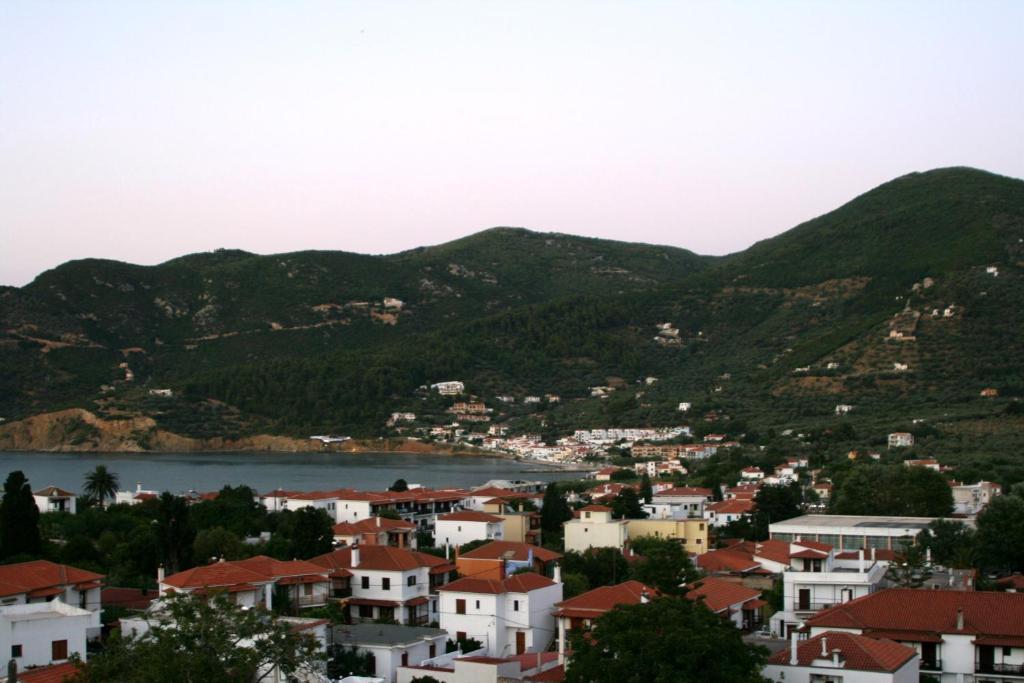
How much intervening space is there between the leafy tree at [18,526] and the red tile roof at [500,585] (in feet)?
34.2

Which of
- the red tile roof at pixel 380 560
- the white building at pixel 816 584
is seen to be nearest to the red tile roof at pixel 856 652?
the white building at pixel 816 584

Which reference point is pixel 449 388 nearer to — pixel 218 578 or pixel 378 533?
pixel 378 533

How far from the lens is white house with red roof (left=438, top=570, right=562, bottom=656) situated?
23.3 m

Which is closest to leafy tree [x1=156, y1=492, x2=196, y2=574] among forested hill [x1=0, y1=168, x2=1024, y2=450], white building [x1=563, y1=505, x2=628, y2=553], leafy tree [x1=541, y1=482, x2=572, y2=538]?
white building [x1=563, y1=505, x2=628, y2=553]

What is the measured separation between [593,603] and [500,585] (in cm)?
207

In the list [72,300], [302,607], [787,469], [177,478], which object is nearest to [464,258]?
[72,300]

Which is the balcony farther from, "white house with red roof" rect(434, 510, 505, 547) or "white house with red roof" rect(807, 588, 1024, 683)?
"white house with red roof" rect(434, 510, 505, 547)

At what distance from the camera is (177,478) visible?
81.1m

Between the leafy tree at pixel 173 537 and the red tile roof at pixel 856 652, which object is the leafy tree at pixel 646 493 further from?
the red tile roof at pixel 856 652

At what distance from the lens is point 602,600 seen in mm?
22203

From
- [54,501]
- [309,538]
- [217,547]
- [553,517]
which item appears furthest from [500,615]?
[54,501]

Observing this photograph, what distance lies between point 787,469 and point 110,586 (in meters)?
40.4

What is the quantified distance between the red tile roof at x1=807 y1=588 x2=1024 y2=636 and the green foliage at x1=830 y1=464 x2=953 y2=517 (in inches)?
769

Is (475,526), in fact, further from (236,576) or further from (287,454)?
(287,454)
